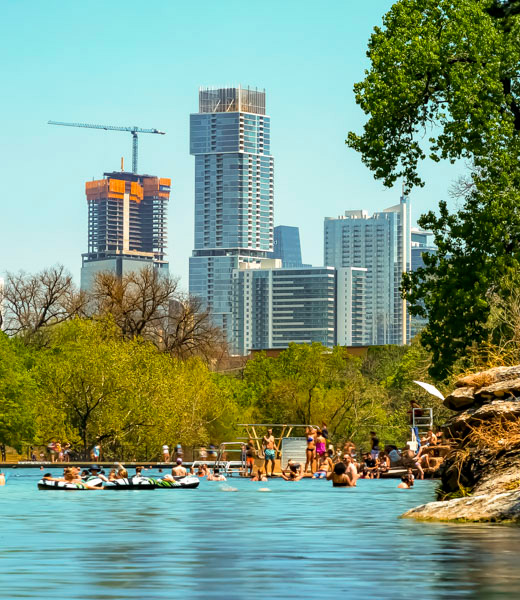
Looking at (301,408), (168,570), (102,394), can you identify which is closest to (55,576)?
(168,570)

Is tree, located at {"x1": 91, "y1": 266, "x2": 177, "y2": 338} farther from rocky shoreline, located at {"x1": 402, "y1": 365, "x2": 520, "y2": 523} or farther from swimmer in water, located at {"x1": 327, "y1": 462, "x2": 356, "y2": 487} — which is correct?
rocky shoreline, located at {"x1": 402, "y1": 365, "x2": 520, "y2": 523}

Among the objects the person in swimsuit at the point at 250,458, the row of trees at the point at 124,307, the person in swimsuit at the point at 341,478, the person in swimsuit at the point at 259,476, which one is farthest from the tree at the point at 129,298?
the person in swimsuit at the point at 341,478

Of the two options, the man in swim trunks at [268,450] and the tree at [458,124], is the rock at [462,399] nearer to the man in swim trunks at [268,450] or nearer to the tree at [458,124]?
the tree at [458,124]

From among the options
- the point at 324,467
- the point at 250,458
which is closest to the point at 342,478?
the point at 324,467

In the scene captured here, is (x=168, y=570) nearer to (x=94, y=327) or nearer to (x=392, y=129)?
(x=392, y=129)

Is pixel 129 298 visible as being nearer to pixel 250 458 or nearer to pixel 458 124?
pixel 250 458

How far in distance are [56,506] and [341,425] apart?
7723 cm

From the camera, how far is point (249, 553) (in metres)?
18.9

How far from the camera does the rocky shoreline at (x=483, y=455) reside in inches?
954

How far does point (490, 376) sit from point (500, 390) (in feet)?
4.98

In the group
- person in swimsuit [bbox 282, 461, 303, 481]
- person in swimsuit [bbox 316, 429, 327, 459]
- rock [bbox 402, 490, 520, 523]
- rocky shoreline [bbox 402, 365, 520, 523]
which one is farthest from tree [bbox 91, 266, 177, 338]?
rock [bbox 402, 490, 520, 523]

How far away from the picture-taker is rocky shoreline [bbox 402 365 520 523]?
954 inches

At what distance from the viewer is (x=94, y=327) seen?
9038 cm

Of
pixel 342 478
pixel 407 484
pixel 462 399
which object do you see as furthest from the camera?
pixel 342 478
